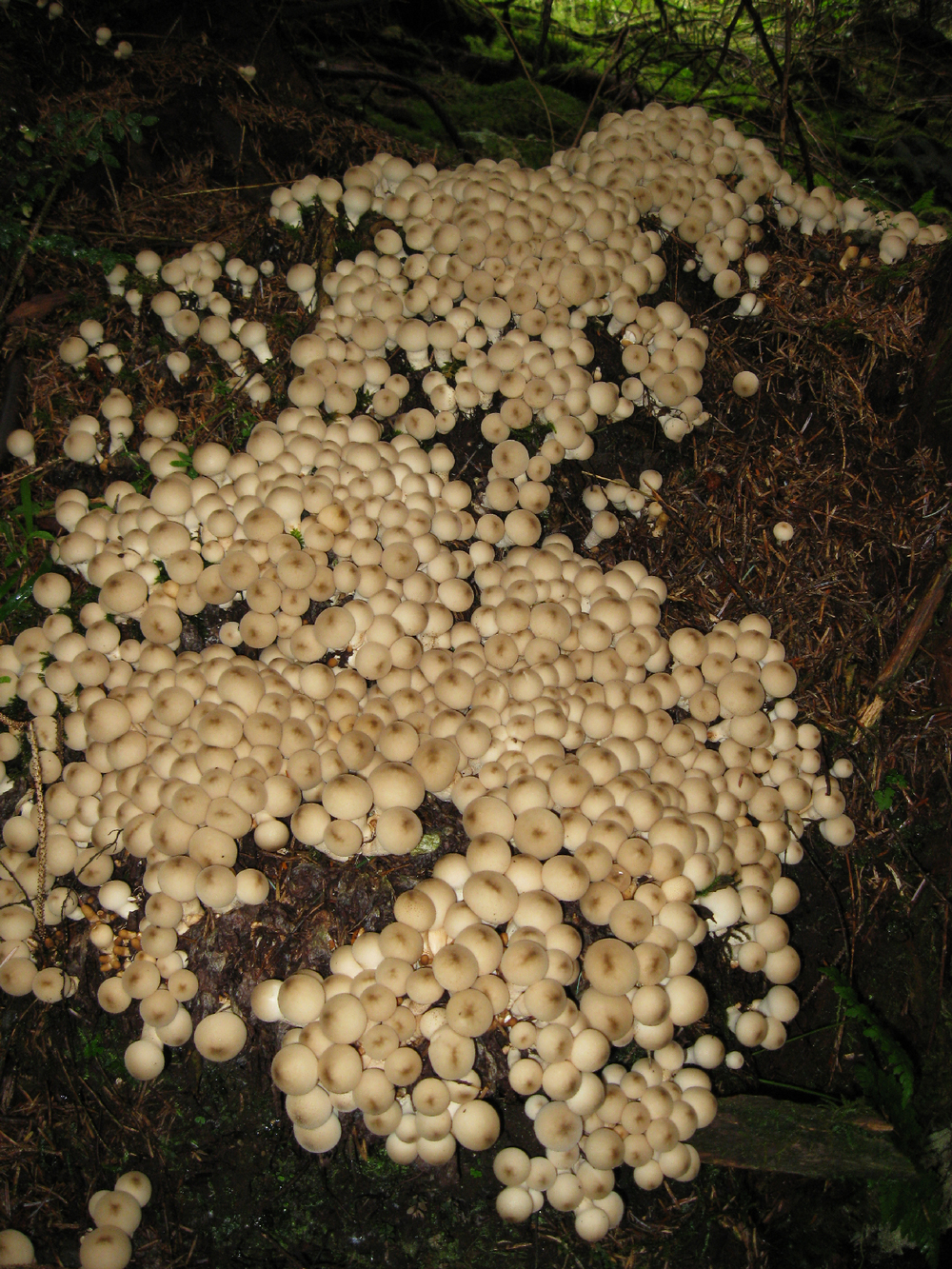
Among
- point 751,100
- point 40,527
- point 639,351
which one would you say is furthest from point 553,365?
point 751,100

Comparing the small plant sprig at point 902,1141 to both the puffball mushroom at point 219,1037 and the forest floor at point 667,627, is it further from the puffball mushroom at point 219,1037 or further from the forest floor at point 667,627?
the puffball mushroom at point 219,1037

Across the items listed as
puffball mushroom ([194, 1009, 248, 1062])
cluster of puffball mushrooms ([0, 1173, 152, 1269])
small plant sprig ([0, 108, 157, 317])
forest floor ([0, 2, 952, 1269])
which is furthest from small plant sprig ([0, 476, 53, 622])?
cluster of puffball mushrooms ([0, 1173, 152, 1269])

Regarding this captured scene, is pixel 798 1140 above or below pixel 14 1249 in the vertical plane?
above

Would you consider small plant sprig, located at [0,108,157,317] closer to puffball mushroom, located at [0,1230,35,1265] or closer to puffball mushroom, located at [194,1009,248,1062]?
puffball mushroom, located at [194,1009,248,1062]

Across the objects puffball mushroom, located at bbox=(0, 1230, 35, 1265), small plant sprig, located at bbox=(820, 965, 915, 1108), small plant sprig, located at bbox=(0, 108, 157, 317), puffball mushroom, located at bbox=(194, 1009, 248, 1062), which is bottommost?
puffball mushroom, located at bbox=(0, 1230, 35, 1265)

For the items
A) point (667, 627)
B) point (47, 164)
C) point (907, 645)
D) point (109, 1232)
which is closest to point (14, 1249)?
point (109, 1232)

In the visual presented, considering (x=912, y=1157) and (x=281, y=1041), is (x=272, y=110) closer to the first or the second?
(x=281, y=1041)

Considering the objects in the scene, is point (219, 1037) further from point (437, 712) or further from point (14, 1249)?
point (437, 712)
